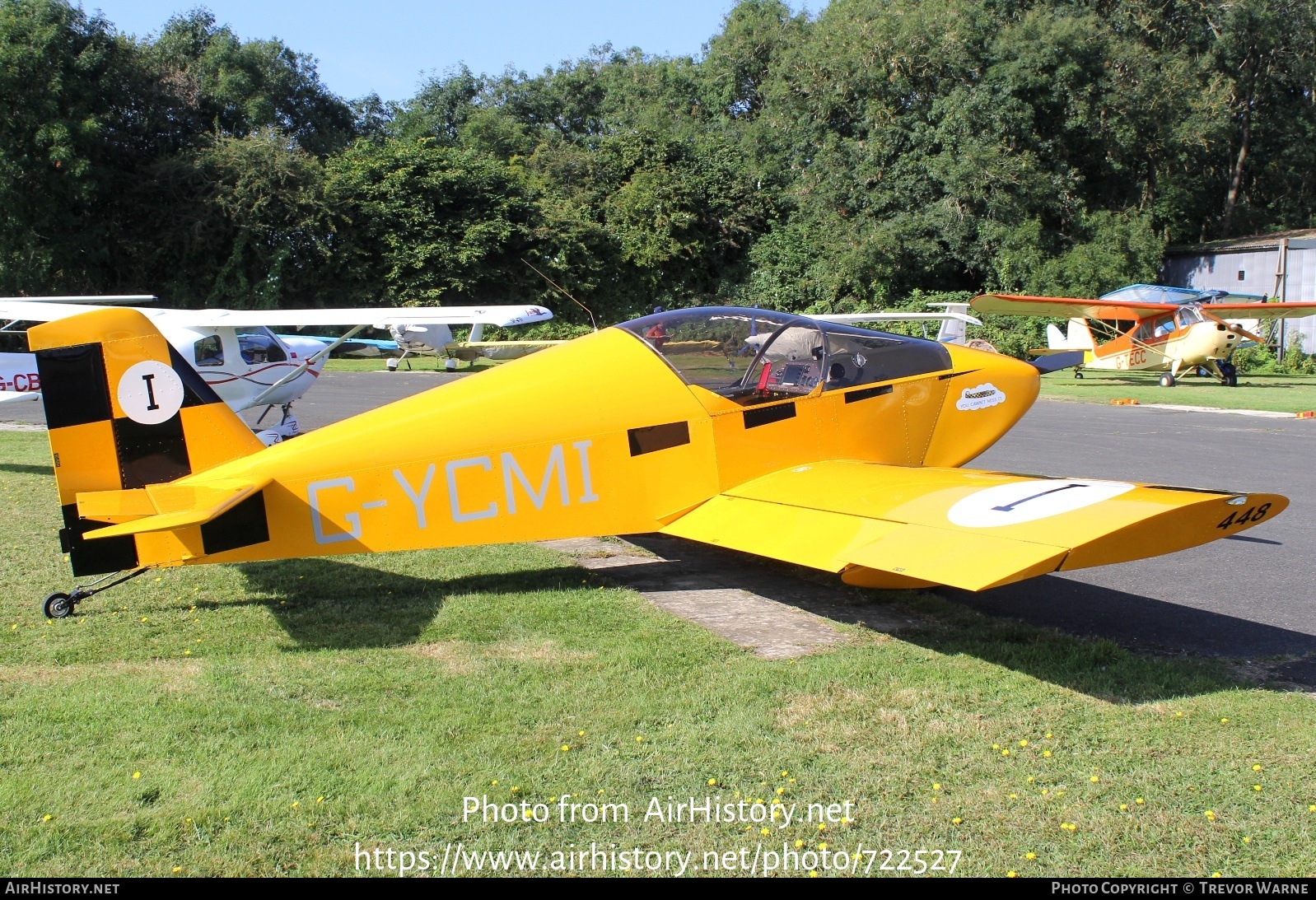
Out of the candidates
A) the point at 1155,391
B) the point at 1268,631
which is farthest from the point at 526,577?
the point at 1155,391

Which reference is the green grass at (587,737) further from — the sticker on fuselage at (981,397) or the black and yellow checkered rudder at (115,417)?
the sticker on fuselage at (981,397)

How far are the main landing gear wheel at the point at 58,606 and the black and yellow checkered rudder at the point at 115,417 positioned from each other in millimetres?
751

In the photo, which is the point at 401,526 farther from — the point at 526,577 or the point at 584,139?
the point at 584,139

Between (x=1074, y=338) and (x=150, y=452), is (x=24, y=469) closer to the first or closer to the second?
(x=150, y=452)

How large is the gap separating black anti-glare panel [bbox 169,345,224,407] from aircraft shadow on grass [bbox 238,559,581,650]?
1337 millimetres

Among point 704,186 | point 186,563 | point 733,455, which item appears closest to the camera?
point 186,563

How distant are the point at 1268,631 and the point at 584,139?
56.5 meters

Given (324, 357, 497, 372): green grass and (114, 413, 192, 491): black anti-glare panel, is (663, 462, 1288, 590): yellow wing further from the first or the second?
(324, 357, 497, 372): green grass

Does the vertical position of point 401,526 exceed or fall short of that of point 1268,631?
it exceeds it

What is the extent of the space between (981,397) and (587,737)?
4.72 metres

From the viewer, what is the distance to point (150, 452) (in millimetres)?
5992

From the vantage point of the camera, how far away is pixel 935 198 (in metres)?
38.2

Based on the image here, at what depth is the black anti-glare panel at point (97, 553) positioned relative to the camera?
546 centimetres

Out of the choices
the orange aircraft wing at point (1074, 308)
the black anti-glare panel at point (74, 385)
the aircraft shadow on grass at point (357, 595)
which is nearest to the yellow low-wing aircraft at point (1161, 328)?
the orange aircraft wing at point (1074, 308)
